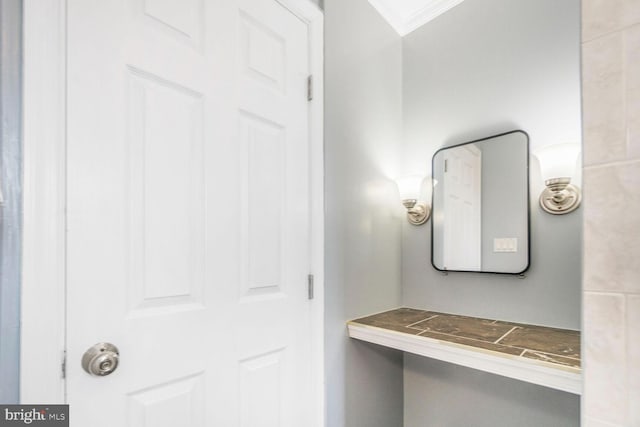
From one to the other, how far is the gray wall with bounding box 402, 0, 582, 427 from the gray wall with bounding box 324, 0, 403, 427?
0.39ft

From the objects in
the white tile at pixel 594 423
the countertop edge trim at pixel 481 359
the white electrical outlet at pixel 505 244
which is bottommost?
the countertop edge trim at pixel 481 359

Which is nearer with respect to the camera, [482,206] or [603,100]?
[603,100]

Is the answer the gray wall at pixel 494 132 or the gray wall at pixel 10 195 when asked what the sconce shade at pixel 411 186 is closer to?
the gray wall at pixel 494 132

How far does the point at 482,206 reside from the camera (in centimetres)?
158

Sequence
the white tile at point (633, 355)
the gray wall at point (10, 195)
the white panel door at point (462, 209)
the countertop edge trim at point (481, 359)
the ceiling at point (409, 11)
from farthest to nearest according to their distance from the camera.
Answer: the ceiling at point (409, 11) < the white panel door at point (462, 209) < the countertop edge trim at point (481, 359) < the gray wall at point (10, 195) < the white tile at point (633, 355)

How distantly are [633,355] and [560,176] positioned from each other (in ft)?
3.19

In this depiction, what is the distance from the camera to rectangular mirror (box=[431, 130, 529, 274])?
1.45 metres

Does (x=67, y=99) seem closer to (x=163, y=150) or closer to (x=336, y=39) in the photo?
(x=163, y=150)

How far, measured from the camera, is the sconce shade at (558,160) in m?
1.26

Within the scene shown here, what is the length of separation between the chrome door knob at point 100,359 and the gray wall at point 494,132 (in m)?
1.50

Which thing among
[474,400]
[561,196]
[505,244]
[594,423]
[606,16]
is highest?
[606,16]

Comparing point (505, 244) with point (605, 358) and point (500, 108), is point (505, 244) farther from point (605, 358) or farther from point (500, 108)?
point (605, 358)

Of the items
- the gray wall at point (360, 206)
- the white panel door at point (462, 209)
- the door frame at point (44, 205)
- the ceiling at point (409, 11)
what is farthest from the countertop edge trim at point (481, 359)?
the ceiling at point (409, 11)

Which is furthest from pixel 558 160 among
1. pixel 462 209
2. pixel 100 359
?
pixel 100 359
